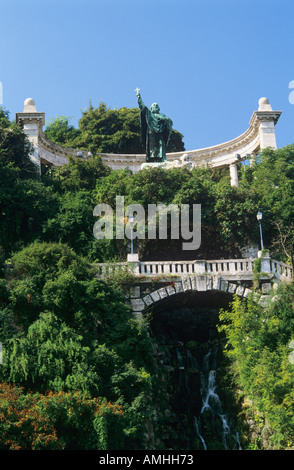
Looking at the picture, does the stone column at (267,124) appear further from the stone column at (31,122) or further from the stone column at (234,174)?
the stone column at (31,122)

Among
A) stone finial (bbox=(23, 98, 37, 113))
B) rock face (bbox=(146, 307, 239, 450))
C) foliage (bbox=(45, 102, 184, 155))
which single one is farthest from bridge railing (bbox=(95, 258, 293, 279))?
foliage (bbox=(45, 102, 184, 155))

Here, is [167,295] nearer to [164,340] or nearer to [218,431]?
[164,340]

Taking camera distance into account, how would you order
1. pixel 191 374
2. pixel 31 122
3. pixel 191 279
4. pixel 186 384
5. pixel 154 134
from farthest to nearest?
pixel 31 122 → pixel 154 134 → pixel 191 374 → pixel 191 279 → pixel 186 384

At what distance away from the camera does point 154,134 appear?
4116 cm

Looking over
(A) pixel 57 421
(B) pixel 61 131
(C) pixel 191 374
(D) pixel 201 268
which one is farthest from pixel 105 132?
(A) pixel 57 421

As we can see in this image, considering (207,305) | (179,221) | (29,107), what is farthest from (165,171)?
(29,107)

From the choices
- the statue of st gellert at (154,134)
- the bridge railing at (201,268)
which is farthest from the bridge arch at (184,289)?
the statue of st gellert at (154,134)

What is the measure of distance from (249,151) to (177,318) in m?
16.9

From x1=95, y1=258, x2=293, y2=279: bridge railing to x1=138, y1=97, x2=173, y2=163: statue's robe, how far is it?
11.0 metres

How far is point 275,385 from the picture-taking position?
25.5 m

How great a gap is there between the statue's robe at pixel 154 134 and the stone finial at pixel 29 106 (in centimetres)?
709

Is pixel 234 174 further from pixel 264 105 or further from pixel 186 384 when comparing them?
pixel 186 384

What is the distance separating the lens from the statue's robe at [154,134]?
41094mm

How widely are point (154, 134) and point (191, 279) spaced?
41.2 feet
